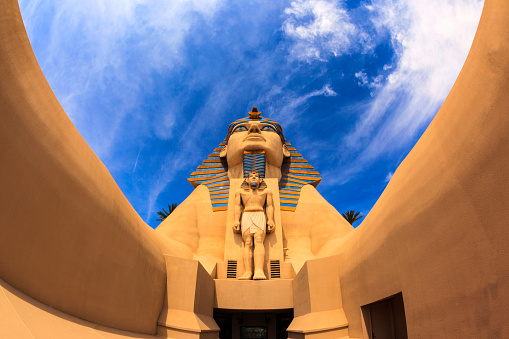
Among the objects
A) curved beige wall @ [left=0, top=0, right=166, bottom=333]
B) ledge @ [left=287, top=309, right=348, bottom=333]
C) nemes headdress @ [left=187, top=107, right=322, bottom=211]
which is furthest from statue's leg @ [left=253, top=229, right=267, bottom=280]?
curved beige wall @ [left=0, top=0, right=166, bottom=333]

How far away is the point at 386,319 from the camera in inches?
165

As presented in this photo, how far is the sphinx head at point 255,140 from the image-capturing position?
925cm

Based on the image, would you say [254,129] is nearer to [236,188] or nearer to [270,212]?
[236,188]

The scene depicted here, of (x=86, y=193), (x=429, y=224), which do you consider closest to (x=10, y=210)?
(x=86, y=193)

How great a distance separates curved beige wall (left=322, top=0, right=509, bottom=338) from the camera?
217cm

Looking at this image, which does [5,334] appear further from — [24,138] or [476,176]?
[476,176]

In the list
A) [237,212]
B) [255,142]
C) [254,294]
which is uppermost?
[255,142]

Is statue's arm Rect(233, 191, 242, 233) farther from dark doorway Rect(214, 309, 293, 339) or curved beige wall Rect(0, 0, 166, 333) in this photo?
curved beige wall Rect(0, 0, 166, 333)

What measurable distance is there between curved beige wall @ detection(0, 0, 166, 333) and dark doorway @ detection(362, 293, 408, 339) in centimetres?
301

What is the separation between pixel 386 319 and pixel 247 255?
3.40 m

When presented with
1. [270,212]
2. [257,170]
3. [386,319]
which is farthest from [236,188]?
[386,319]

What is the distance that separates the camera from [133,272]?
13.3 ft

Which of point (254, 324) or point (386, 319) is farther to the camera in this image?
point (254, 324)

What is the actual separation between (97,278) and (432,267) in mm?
3238
